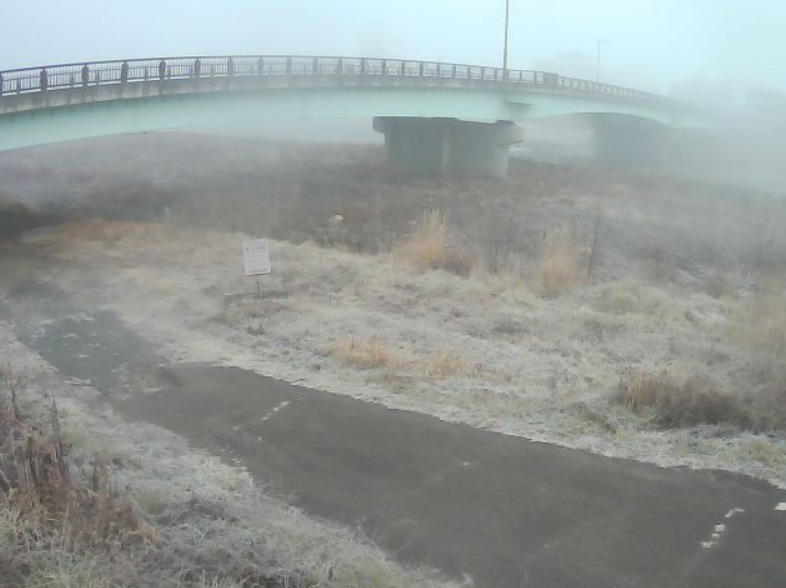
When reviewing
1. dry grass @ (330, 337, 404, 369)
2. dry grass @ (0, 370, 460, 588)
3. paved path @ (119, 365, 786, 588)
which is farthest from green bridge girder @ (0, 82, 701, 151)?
dry grass @ (0, 370, 460, 588)

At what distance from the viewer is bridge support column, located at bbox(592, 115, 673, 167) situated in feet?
205

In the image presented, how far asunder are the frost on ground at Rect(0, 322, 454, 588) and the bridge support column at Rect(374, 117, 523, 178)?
31825mm

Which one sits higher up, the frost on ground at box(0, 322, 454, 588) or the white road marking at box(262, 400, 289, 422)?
the frost on ground at box(0, 322, 454, 588)

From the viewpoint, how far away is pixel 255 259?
565 inches

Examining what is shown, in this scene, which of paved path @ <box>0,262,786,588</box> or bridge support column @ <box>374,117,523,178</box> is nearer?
paved path @ <box>0,262,786,588</box>

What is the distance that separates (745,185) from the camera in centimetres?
4409


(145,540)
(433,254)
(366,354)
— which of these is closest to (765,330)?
(366,354)

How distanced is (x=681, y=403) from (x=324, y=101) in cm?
2438

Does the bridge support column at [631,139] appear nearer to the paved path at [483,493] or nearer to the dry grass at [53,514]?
the paved path at [483,493]

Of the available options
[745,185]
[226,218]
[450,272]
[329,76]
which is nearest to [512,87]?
[329,76]

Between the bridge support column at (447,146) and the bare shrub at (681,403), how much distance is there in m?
29.3

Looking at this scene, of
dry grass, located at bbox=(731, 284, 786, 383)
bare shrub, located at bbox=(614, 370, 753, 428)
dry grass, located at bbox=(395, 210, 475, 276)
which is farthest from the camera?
dry grass, located at bbox=(395, 210, 475, 276)

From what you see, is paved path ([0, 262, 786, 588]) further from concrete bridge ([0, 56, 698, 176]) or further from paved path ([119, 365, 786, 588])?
concrete bridge ([0, 56, 698, 176])

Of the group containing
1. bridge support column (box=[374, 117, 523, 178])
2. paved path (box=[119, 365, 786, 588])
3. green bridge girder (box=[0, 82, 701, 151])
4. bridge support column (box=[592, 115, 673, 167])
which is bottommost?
bridge support column (box=[592, 115, 673, 167])
